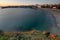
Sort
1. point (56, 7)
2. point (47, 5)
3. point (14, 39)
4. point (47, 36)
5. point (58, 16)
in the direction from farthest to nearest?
point (47, 5) → point (56, 7) → point (58, 16) → point (47, 36) → point (14, 39)

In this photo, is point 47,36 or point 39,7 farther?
point 39,7

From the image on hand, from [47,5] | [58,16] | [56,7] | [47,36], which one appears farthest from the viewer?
[47,5]

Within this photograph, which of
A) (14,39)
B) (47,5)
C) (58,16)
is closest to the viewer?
(14,39)

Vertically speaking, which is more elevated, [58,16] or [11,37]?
[11,37]

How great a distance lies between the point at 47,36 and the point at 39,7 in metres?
12.5

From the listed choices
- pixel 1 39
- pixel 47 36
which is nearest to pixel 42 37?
pixel 47 36

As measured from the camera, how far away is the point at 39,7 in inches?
762

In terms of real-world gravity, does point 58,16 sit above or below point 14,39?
below

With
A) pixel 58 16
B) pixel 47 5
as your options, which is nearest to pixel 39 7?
pixel 47 5

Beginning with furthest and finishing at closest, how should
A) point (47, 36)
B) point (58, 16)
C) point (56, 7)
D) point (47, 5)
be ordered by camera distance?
point (47, 5) < point (56, 7) < point (58, 16) < point (47, 36)

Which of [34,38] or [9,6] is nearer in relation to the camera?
[34,38]

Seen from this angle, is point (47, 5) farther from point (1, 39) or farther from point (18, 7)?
point (1, 39)

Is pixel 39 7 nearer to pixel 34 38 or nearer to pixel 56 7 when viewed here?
pixel 56 7

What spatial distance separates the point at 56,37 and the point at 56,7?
36.7 feet
